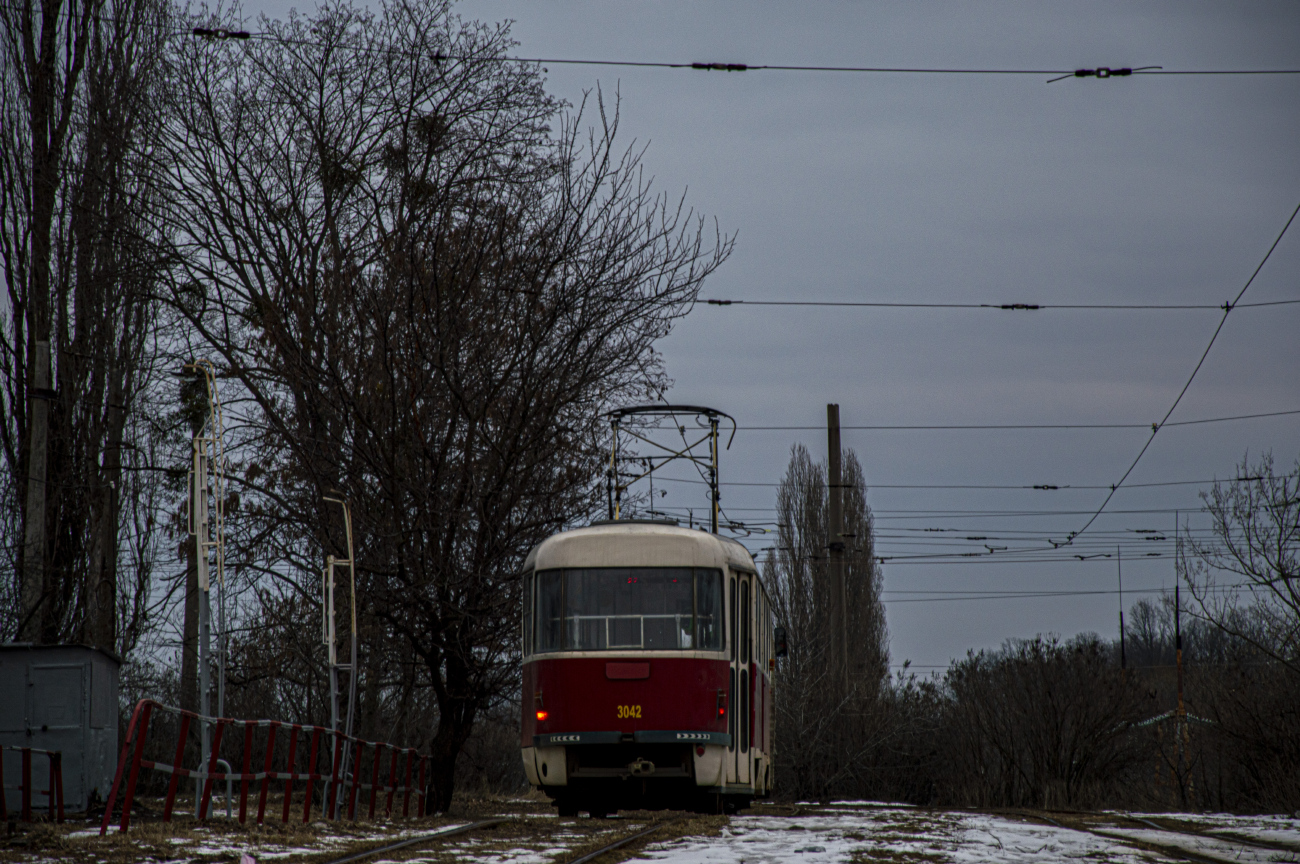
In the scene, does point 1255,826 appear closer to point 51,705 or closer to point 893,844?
point 893,844

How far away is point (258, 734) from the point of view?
3475 cm

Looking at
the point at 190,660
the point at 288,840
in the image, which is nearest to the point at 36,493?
the point at 288,840

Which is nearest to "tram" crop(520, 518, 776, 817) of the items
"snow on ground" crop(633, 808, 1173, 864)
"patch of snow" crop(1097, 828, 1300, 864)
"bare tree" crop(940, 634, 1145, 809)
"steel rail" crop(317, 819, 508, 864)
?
"snow on ground" crop(633, 808, 1173, 864)

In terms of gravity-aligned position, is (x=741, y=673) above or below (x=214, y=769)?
above

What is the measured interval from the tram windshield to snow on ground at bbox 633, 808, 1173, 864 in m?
2.17

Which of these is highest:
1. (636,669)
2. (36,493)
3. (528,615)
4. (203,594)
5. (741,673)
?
(36,493)

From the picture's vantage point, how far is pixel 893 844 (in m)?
11.1

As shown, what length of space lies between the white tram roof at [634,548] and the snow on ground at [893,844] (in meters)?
2.89

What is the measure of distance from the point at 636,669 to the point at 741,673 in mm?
1412

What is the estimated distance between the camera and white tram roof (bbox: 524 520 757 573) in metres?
15.8

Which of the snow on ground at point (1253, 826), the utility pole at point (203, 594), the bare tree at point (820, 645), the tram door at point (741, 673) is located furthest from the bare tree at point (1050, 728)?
the utility pole at point (203, 594)

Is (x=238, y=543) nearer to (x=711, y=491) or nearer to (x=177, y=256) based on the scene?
(x=177, y=256)

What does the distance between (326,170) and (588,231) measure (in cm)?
502

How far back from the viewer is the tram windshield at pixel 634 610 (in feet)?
51.3
